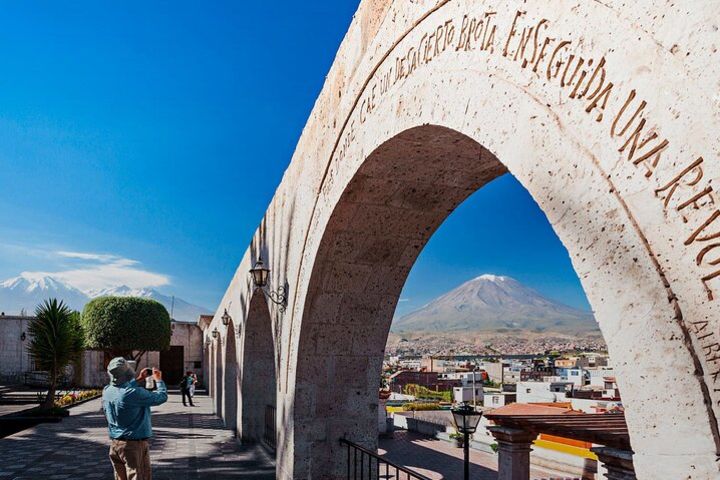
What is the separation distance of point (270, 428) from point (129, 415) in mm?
4654

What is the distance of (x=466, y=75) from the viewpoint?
239 cm

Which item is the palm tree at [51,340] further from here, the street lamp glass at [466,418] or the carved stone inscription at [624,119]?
the carved stone inscription at [624,119]

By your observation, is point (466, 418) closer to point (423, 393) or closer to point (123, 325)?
point (123, 325)

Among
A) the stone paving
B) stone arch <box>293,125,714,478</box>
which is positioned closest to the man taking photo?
stone arch <box>293,125,714,478</box>

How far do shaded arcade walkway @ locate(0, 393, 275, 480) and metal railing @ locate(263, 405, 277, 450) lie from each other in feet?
0.62

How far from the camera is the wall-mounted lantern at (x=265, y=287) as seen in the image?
6.16 m

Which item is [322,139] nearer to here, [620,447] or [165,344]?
[620,447]

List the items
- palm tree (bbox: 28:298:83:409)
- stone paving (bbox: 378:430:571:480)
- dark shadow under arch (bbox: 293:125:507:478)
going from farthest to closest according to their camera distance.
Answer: palm tree (bbox: 28:298:83:409) → stone paving (bbox: 378:430:571:480) → dark shadow under arch (bbox: 293:125:507:478)

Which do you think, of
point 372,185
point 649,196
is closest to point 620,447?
point 372,185

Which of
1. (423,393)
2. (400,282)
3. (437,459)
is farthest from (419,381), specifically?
(400,282)

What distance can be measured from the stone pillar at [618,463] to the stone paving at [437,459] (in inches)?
295

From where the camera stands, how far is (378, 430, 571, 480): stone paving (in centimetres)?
1225

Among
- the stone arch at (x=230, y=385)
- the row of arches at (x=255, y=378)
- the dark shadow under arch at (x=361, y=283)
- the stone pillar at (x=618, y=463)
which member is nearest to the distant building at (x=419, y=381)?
the stone arch at (x=230, y=385)

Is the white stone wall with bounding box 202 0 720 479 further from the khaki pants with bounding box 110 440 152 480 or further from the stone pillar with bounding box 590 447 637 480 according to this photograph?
the khaki pants with bounding box 110 440 152 480
